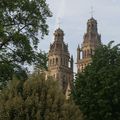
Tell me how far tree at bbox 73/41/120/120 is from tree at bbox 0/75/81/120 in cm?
961

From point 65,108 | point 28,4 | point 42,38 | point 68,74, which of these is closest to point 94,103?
point 42,38

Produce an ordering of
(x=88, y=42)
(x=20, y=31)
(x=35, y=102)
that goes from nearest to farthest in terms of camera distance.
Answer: (x=35, y=102) < (x=20, y=31) < (x=88, y=42)

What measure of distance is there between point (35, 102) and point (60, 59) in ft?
323

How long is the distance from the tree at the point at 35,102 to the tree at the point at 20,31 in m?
4.93

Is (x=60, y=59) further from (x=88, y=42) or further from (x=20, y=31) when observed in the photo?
(x=20, y=31)

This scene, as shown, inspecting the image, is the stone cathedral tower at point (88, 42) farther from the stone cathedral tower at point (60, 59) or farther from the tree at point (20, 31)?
the tree at point (20, 31)

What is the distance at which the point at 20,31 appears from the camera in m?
27.6

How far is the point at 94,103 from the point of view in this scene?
3203 centimetres

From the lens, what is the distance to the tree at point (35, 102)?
2003 cm

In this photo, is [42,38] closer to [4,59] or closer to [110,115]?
[4,59]

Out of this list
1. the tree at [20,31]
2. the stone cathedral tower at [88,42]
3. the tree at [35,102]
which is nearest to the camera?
the tree at [35,102]

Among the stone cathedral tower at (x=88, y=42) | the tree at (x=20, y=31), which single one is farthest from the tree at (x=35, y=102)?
the stone cathedral tower at (x=88, y=42)

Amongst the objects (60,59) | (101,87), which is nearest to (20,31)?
(101,87)

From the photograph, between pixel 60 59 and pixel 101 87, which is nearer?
pixel 101 87
